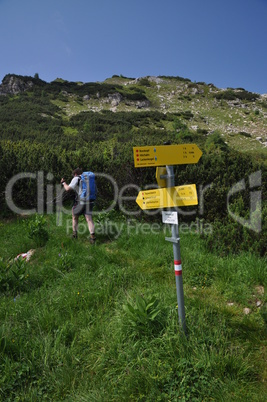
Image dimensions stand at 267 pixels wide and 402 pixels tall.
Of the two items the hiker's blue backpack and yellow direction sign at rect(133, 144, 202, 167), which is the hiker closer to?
the hiker's blue backpack

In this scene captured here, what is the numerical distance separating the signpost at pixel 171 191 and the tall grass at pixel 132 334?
1.20 feet

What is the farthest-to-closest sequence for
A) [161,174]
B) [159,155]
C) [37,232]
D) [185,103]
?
[185,103] < [37,232] < [161,174] < [159,155]

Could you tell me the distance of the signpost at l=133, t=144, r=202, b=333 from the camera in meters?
2.43

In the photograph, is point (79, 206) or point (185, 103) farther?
point (185, 103)

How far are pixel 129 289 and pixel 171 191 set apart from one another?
183 cm

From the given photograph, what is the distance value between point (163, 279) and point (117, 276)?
2.48 feet

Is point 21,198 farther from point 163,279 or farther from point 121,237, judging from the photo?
point 163,279

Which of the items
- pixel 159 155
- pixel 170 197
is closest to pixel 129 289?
pixel 170 197

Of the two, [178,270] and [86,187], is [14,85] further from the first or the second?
[178,270]

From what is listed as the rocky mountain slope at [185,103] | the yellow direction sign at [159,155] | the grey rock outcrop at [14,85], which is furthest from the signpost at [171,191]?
the grey rock outcrop at [14,85]

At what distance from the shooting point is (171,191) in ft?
8.12

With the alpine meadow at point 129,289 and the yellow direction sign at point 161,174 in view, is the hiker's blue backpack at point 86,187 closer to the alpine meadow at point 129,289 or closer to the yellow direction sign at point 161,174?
the alpine meadow at point 129,289

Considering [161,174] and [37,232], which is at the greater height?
[161,174]

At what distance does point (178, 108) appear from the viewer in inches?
2566
